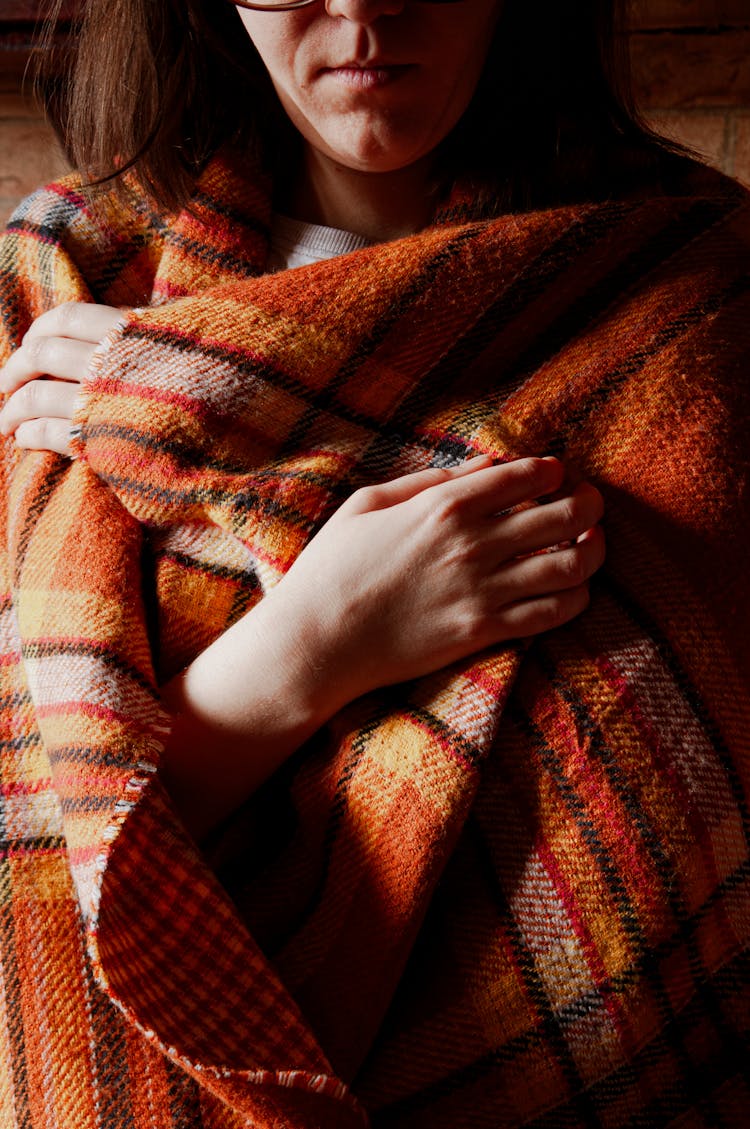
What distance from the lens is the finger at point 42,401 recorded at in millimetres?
758

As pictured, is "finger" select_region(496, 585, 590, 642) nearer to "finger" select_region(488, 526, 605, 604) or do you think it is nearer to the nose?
"finger" select_region(488, 526, 605, 604)

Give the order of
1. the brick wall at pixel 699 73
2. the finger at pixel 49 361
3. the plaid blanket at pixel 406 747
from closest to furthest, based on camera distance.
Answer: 1. the plaid blanket at pixel 406 747
2. the finger at pixel 49 361
3. the brick wall at pixel 699 73

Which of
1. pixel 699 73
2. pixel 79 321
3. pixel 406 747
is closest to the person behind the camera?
pixel 406 747

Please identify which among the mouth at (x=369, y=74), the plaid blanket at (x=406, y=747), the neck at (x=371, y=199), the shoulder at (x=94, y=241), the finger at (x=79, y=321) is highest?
the mouth at (x=369, y=74)

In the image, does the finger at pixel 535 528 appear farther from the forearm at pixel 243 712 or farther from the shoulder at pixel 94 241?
the shoulder at pixel 94 241

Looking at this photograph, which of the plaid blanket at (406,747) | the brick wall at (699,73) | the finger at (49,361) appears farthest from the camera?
the brick wall at (699,73)

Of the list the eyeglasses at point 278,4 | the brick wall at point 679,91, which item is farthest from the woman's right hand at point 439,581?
the brick wall at point 679,91

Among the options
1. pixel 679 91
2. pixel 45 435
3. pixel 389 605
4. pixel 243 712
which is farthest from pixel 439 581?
pixel 679 91

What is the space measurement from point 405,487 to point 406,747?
0.17m

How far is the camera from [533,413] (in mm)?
708

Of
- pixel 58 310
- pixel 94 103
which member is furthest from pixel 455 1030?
pixel 94 103

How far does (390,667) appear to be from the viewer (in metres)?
0.65

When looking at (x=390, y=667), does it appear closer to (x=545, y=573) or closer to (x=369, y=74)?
(x=545, y=573)

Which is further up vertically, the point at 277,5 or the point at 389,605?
the point at 277,5
